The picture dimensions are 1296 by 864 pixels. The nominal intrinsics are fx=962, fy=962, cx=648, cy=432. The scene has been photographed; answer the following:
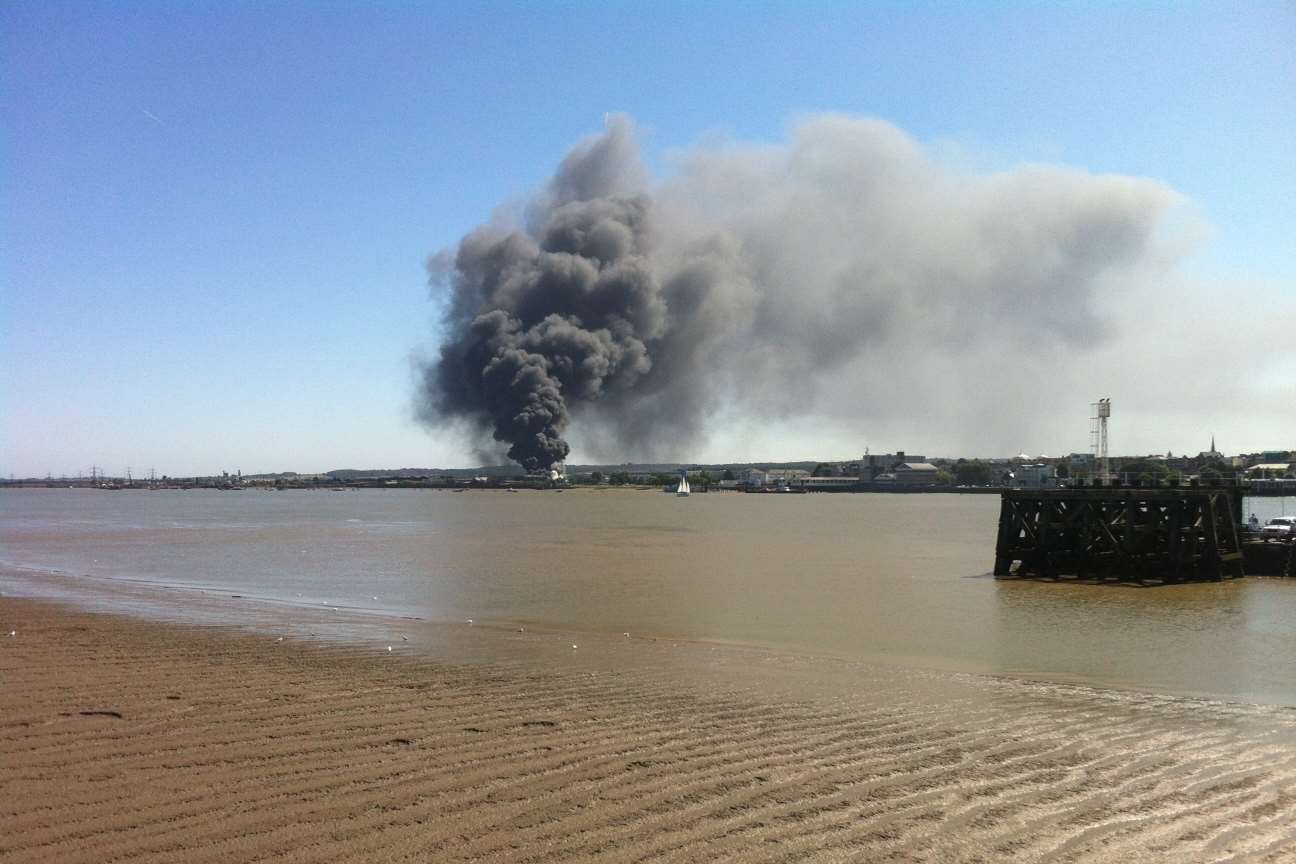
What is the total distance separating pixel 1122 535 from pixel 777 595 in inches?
448

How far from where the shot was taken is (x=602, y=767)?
21.4ft

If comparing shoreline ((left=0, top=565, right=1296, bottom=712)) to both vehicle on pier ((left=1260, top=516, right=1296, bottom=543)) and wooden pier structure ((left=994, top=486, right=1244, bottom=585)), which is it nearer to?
wooden pier structure ((left=994, top=486, right=1244, bottom=585))

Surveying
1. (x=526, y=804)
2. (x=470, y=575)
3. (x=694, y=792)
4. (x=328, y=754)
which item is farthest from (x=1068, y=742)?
(x=470, y=575)

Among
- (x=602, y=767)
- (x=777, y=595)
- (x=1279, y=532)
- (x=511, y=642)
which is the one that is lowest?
(x=777, y=595)

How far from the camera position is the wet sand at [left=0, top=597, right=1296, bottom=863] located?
16.9 feet

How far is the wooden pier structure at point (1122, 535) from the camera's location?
26.0 metres

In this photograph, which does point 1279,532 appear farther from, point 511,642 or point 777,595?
point 511,642

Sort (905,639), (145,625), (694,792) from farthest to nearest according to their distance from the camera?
(905,639)
(145,625)
(694,792)

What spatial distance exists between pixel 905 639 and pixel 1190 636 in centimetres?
512

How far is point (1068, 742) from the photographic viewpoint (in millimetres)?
8062

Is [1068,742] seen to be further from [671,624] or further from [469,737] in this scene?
[671,624]

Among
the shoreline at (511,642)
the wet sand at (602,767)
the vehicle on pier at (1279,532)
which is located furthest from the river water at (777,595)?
the vehicle on pier at (1279,532)

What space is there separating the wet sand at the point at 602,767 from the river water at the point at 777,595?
152 inches

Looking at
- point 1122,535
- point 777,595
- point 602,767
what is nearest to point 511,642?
point 602,767
